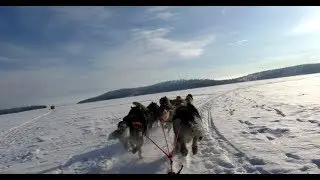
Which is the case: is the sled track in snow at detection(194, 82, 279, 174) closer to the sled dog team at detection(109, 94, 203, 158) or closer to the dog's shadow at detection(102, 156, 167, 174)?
the sled dog team at detection(109, 94, 203, 158)

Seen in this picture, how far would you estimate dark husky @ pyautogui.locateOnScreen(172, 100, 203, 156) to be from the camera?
680 centimetres

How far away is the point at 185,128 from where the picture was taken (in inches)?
269

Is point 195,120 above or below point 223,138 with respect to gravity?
above

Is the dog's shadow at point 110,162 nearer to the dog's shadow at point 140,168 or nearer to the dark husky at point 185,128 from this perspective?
the dog's shadow at point 140,168

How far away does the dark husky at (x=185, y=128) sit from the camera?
22.3 ft

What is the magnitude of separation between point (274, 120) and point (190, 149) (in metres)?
4.74

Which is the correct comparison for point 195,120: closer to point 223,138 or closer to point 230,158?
point 230,158

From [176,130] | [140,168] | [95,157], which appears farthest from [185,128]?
[95,157]

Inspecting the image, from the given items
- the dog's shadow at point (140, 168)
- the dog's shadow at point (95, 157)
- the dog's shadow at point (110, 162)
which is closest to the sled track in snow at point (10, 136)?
the dog's shadow at point (95, 157)

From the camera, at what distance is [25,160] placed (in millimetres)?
9008

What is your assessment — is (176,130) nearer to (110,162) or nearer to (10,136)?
(110,162)
